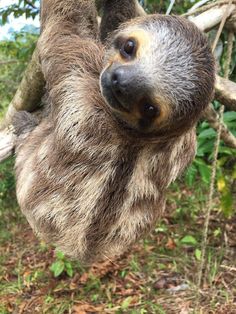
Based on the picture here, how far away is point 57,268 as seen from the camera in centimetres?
686

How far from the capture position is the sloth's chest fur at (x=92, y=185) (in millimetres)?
3816

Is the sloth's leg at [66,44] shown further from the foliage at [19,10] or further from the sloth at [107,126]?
the foliage at [19,10]

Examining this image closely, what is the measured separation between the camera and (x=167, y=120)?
312 cm

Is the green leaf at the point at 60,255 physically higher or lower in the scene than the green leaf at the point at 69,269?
higher

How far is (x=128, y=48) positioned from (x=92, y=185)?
130 centimetres

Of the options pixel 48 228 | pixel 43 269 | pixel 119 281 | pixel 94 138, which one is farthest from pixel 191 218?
pixel 94 138

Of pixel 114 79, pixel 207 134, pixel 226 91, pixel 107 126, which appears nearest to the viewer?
pixel 114 79

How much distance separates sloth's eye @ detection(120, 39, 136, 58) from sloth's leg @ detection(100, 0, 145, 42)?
1.64 metres

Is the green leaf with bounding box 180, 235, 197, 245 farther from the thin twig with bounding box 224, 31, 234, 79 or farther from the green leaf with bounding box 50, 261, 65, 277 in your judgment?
the thin twig with bounding box 224, 31, 234, 79

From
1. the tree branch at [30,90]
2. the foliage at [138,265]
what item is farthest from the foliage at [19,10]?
the tree branch at [30,90]

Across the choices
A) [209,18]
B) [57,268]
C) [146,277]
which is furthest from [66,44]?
[146,277]

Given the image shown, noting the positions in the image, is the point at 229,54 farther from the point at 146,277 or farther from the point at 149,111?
the point at 146,277

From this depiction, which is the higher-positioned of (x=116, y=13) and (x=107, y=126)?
(x=116, y=13)

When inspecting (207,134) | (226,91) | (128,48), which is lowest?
(207,134)
